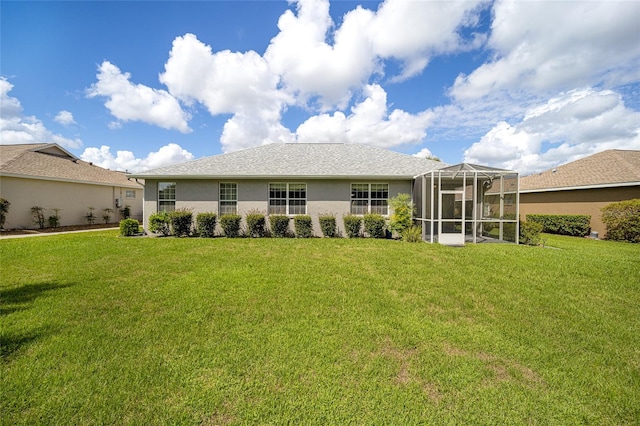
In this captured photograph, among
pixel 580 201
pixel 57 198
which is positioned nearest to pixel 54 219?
pixel 57 198

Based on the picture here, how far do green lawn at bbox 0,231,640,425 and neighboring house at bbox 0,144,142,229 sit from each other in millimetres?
11633

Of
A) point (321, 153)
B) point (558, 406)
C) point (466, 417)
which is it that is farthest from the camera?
point (321, 153)

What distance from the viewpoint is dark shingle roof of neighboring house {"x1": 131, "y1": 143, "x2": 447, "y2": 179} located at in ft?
41.8

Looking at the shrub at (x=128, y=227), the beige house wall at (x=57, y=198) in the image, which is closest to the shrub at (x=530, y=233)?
the shrub at (x=128, y=227)

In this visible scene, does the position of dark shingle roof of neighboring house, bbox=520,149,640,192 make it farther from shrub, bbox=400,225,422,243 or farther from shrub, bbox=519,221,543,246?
shrub, bbox=400,225,422,243

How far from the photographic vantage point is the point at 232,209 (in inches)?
525

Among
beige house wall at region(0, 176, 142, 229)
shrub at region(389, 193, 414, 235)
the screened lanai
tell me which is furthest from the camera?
beige house wall at region(0, 176, 142, 229)

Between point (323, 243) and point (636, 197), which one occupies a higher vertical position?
point (636, 197)

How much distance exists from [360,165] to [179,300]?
11003mm

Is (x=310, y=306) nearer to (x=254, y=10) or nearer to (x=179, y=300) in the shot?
(x=179, y=300)

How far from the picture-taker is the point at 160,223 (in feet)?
41.1

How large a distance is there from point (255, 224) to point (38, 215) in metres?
13.5

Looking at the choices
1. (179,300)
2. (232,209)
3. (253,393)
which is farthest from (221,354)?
(232,209)

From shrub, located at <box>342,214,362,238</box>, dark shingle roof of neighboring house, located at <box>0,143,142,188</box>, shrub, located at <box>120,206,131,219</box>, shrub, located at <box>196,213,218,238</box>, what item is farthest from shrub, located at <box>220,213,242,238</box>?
shrub, located at <box>120,206,131,219</box>
